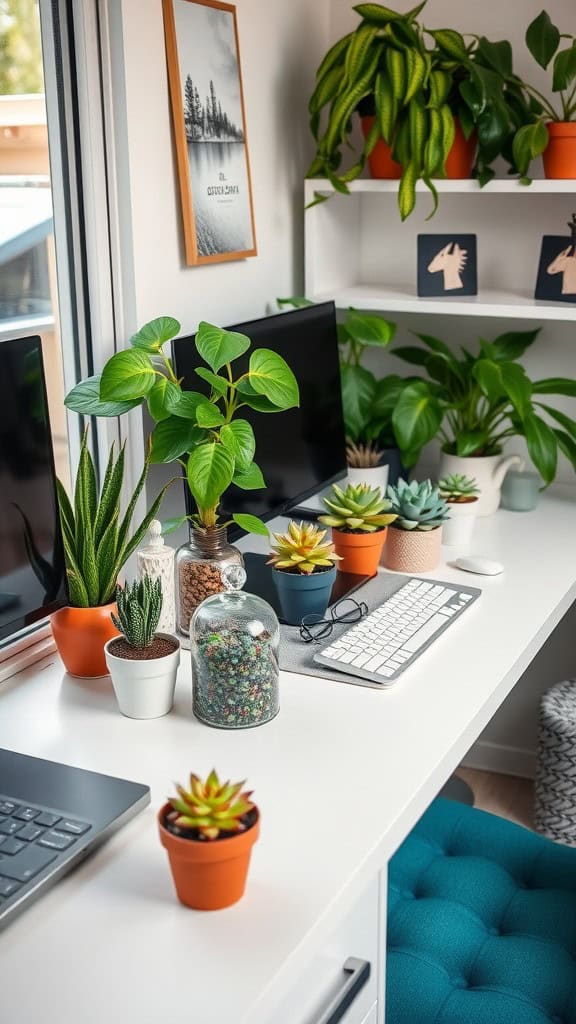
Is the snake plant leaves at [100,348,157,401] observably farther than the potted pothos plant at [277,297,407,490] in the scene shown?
No

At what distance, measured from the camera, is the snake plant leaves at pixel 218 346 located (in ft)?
4.91

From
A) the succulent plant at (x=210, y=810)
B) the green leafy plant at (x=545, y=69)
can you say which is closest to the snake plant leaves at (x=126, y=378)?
the succulent plant at (x=210, y=810)

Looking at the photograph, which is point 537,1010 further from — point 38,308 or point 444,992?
point 38,308

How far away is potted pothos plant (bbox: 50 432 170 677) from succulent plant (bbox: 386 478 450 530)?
53 centimetres

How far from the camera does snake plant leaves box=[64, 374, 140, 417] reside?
1.54 m

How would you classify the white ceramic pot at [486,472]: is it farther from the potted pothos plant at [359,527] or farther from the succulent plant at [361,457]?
the potted pothos plant at [359,527]

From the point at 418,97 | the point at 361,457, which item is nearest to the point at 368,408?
the point at 361,457

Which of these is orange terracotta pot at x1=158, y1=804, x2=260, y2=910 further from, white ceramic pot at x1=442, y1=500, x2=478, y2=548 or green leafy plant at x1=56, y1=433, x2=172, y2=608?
white ceramic pot at x1=442, y1=500, x2=478, y2=548

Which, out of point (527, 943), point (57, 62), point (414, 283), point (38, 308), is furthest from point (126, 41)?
point (527, 943)

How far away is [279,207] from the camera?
226 cm

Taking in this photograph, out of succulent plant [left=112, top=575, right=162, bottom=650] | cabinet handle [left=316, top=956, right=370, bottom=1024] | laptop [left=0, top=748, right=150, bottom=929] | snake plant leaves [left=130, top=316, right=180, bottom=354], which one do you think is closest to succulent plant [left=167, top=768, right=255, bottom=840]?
laptop [left=0, top=748, right=150, bottom=929]

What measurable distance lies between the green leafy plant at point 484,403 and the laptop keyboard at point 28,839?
1230 mm

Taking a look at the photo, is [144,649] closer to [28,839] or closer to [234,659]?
[234,659]

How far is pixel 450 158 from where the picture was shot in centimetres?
218
